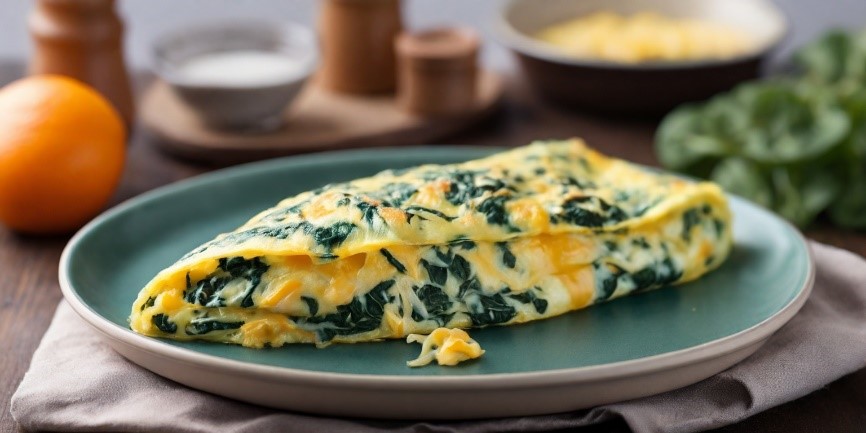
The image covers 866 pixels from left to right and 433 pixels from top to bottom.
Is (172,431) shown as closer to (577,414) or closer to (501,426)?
(501,426)

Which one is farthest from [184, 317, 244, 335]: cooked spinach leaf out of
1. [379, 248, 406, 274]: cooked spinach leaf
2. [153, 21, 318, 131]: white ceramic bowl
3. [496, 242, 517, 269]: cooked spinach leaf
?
[153, 21, 318, 131]: white ceramic bowl

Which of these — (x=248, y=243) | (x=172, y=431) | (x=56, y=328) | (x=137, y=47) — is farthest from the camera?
(x=137, y=47)

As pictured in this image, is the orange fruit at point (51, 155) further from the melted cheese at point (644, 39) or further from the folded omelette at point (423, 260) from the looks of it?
the melted cheese at point (644, 39)

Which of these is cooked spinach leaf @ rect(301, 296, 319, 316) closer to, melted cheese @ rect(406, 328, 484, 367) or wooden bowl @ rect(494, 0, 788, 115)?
melted cheese @ rect(406, 328, 484, 367)

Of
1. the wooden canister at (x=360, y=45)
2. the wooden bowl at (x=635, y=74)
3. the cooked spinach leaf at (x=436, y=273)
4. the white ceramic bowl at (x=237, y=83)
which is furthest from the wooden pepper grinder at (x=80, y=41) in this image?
the cooked spinach leaf at (x=436, y=273)

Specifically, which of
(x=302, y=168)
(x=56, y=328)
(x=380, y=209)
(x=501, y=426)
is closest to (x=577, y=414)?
(x=501, y=426)

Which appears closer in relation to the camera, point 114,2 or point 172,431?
point 172,431

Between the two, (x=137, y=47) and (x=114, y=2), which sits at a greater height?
(x=114, y=2)
